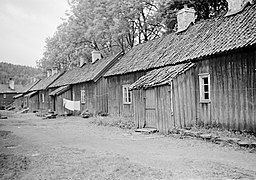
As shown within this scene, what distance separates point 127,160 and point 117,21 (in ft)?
82.6

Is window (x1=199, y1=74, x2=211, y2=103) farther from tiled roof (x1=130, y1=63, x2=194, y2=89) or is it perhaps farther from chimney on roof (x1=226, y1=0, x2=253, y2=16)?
chimney on roof (x1=226, y1=0, x2=253, y2=16)

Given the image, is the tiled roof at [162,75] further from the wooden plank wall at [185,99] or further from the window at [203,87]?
the window at [203,87]

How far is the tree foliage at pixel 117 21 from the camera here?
90.2 feet

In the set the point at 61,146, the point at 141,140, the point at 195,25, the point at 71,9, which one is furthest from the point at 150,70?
the point at 71,9

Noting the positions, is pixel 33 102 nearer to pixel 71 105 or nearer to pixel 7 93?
pixel 71 105

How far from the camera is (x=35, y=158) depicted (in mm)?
9078

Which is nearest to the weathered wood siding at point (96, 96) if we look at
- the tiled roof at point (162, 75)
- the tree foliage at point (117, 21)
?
the tree foliage at point (117, 21)

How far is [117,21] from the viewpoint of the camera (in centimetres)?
3139

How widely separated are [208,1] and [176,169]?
2315 cm

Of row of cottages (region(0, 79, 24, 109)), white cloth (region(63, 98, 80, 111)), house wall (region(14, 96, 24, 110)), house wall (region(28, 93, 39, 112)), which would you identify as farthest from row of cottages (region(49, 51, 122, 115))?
row of cottages (region(0, 79, 24, 109))

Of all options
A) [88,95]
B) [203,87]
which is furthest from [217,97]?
[88,95]

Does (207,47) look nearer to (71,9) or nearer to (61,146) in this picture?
(61,146)

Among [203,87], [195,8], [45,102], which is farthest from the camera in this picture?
[45,102]

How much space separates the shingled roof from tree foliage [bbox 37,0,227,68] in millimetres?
8162
